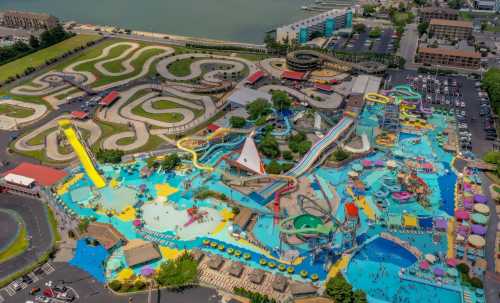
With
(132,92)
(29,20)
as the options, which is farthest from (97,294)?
(29,20)

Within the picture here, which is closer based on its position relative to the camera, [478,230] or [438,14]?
[478,230]

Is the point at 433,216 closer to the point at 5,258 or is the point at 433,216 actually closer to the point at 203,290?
the point at 203,290

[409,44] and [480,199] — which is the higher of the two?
[409,44]

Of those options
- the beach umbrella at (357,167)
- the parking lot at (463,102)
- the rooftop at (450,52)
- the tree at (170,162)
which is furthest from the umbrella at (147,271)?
the rooftop at (450,52)

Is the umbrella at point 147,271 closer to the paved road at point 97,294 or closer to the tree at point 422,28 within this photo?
the paved road at point 97,294

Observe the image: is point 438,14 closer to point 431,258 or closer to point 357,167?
point 357,167

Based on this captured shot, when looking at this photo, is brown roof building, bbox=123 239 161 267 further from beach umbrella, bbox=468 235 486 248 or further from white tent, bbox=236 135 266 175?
beach umbrella, bbox=468 235 486 248

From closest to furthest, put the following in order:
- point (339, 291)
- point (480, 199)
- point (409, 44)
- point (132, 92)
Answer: point (339, 291) → point (480, 199) → point (132, 92) → point (409, 44)
